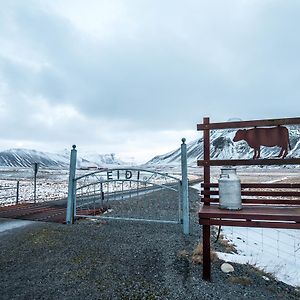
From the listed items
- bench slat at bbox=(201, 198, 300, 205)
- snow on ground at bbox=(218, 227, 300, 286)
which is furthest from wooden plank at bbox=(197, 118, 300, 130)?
snow on ground at bbox=(218, 227, 300, 286)

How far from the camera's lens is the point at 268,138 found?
4969mm

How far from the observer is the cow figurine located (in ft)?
16.0

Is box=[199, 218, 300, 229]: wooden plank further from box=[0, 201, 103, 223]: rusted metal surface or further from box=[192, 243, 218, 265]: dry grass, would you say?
box=[0, 201, 103, 223]: rusted metal surface

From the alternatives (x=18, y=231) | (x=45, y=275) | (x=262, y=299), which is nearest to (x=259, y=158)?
(x=262, y=299)

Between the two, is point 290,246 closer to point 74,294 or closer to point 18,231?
point 74,294

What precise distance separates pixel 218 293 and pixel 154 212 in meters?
7.07

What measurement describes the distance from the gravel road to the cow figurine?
2.29 m

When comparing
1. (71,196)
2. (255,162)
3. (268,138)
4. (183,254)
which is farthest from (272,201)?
(71,196)

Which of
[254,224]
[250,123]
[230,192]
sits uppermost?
[250,123]

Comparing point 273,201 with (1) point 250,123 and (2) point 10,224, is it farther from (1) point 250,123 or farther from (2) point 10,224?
(2) point 10,224

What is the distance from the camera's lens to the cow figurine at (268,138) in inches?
192

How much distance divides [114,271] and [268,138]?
11.9ft

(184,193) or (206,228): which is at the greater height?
(184,193)

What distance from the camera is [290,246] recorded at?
28.3ft
